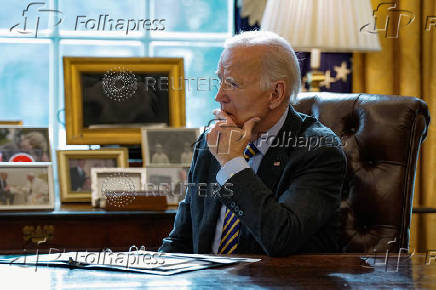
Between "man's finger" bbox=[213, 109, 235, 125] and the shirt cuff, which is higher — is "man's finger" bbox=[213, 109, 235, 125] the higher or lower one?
the higher one

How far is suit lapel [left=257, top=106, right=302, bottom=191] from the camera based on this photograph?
183cm

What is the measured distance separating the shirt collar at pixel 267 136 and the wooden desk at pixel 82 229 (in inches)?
26.9

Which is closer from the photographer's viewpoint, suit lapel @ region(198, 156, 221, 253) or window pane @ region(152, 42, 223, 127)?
suit lapel @ region(198, 156, 221, 253)

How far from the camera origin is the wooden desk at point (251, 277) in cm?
117

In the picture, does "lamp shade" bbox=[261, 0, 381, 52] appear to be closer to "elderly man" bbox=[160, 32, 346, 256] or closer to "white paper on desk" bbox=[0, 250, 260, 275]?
"elderly man" bbox=[160, 32, 346, 256]

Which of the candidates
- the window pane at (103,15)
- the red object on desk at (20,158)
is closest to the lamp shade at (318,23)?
the window pane at (103,15)

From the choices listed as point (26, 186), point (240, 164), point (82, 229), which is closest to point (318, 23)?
point (240, 164)

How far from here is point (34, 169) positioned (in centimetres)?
264

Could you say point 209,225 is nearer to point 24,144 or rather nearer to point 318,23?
point 318,23

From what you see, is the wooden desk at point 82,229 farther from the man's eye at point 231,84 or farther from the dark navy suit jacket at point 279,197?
the man's eye at point 231,84

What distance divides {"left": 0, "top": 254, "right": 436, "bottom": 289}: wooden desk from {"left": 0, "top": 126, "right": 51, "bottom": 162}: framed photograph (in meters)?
1.48

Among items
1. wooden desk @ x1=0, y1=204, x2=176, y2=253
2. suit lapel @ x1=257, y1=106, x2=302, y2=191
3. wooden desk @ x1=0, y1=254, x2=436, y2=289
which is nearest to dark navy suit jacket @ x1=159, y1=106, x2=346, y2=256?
suit lapel @ x1=257, y1=106, x2=302, y2=191

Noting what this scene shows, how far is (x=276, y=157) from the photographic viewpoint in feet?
6.04

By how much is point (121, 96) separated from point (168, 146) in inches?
13.5
